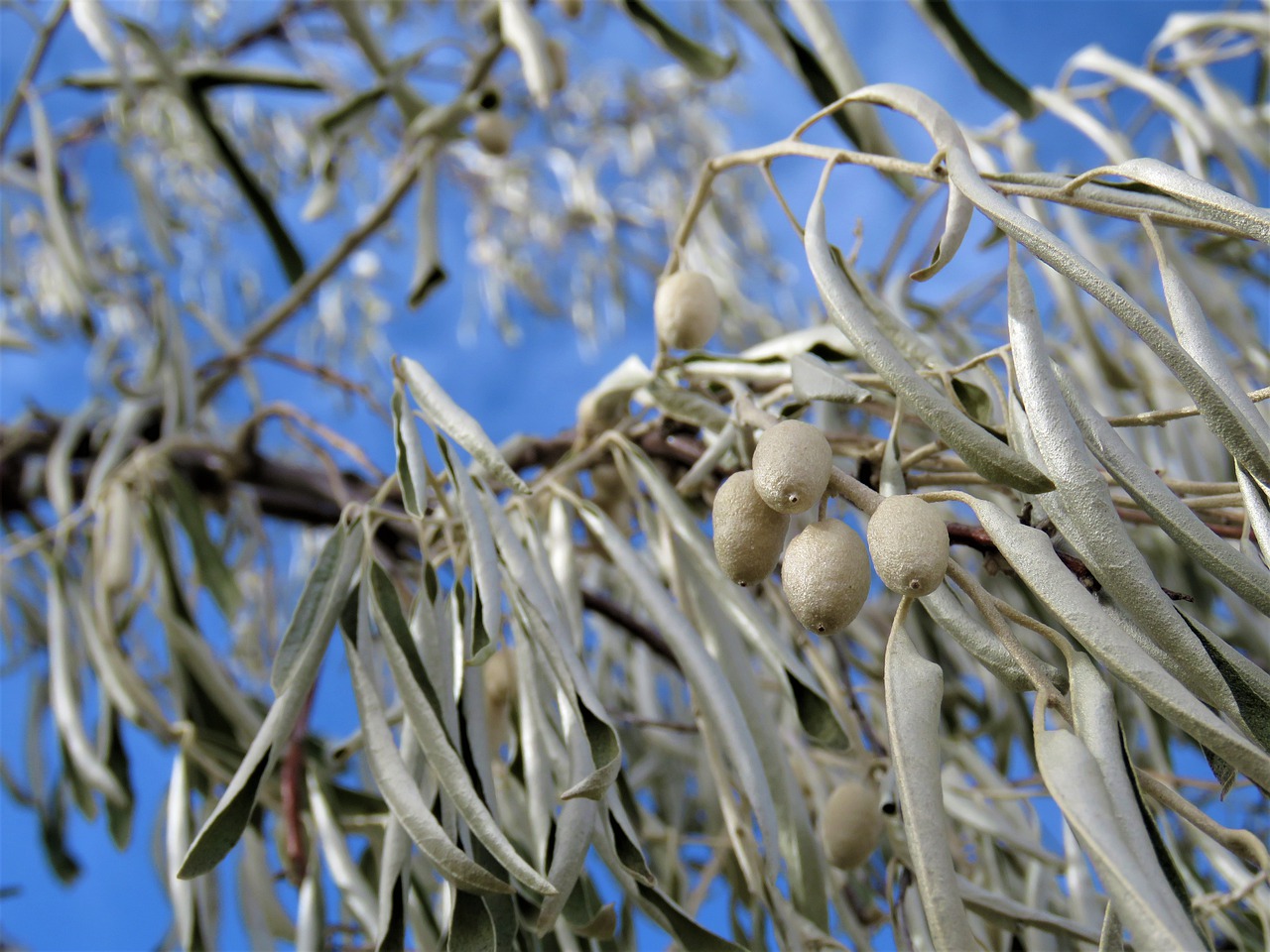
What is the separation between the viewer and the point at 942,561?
35 centimetres

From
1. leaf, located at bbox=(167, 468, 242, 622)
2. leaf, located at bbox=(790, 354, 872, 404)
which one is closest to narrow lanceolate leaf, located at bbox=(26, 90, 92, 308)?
leaf, located at bbox=(167, 468, 242, 622)

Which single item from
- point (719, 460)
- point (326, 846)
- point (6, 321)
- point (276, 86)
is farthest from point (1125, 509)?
point (6, 321)

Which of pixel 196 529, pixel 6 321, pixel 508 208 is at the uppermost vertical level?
pixel 508 208

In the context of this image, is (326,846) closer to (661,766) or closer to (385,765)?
(385,765)

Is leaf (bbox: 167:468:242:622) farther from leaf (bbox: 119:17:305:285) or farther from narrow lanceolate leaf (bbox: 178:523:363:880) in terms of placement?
narrow lanceolate leaf (bbox: 178:523:363:880)

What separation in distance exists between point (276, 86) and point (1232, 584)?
1.01m

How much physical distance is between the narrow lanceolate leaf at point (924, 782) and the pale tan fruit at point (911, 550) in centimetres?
2

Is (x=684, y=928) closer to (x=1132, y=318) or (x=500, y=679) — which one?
(x=500, y=679)

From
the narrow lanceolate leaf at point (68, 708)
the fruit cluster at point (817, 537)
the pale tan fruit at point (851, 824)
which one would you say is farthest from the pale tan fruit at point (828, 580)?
the narrow lanceolate leaf at point (68, 708)

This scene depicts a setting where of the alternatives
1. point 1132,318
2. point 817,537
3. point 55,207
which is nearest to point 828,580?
point 817,537

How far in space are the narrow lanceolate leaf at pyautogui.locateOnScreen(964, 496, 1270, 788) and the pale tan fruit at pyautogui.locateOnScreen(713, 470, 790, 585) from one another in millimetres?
74

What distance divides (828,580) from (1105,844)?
0.38 ft

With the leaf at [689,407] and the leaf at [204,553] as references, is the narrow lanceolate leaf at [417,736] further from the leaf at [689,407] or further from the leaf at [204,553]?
the leaf at [204,553]

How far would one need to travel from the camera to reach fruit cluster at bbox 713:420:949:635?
35 cm
